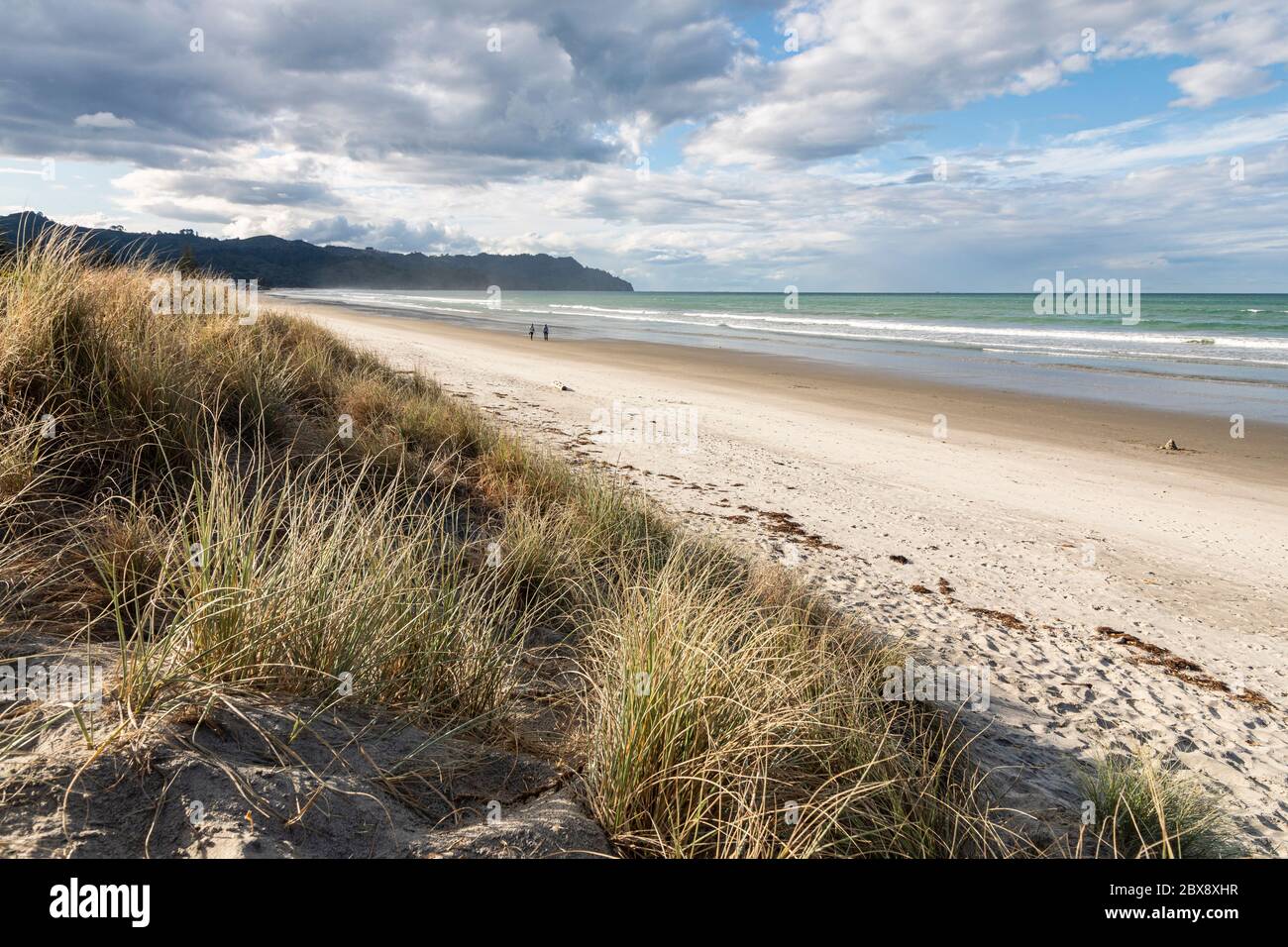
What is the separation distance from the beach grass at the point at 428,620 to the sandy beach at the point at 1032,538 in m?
0.86

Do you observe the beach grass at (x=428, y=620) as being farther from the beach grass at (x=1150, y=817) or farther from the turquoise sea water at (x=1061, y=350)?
Answer: the turquoise sea water at (x=1061, y=350)

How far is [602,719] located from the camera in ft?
9.34

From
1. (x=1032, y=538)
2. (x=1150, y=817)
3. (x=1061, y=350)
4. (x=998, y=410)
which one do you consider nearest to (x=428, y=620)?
(x=1150, y=817)

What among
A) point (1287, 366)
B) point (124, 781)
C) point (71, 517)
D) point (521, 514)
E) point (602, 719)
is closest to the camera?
point (124, 781)

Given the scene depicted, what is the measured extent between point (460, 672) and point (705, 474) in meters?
6.15

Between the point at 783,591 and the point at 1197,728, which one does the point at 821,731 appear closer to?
the point at 783,591

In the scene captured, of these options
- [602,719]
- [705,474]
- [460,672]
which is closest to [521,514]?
[460,672]

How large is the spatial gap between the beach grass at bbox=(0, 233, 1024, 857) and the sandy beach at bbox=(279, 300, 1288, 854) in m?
0.86

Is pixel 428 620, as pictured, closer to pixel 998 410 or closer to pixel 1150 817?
pixel 1150 817

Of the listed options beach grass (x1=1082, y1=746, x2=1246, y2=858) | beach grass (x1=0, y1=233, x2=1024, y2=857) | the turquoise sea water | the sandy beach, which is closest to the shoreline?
the sandy beach

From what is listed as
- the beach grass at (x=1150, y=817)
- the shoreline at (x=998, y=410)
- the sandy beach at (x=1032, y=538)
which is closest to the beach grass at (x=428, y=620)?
the beach grass at (x=1150, y=817)

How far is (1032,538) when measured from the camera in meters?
7.19

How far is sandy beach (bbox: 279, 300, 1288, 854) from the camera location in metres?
3.89

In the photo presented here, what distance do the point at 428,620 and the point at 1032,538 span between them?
20.4 feet
